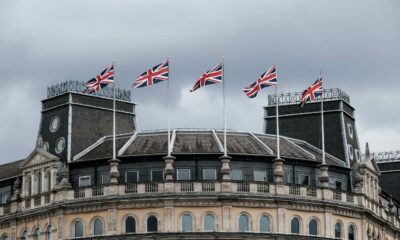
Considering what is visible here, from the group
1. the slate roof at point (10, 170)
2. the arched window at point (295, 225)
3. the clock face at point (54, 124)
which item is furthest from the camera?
the slate roof at point (10, 170)

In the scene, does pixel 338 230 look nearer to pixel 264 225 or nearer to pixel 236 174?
pixel 264 225

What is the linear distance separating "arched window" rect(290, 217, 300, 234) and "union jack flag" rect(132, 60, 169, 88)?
68.0 ft

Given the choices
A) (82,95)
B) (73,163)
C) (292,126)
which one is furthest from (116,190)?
(292,126)

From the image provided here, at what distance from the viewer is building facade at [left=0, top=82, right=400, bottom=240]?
479ft

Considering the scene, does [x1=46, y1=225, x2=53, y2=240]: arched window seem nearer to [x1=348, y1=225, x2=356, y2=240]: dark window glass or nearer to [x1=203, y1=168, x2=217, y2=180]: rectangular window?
[x1=203, y1=168, x2=217, y2=180]: rectangular window

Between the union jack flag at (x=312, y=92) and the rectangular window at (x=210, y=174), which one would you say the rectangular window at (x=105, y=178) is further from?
the union jack flag at (x=312, y=92)

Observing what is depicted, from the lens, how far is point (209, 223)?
146125 millimetres

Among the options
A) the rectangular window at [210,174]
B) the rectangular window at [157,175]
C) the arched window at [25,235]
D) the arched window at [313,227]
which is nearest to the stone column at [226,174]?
the rectangular window at [210,174]

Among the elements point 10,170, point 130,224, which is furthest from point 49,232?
point 10,170

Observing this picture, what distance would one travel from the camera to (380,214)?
16112cm

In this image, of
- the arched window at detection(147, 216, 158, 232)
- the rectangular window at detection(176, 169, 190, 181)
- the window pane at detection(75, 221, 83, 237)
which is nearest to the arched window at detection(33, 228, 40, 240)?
the window pane at detection(75, 221, 83, 237)

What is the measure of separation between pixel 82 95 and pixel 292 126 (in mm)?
27286

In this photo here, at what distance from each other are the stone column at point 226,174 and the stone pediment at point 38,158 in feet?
65.9

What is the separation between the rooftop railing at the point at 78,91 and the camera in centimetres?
16288
